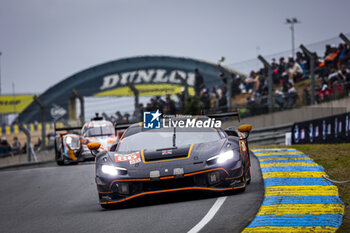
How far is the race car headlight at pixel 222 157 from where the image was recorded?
7559 millimetres

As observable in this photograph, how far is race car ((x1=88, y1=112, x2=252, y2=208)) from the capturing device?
24.2ft

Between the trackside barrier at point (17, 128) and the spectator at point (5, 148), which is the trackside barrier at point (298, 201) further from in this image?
the spectator at point (5, 148)

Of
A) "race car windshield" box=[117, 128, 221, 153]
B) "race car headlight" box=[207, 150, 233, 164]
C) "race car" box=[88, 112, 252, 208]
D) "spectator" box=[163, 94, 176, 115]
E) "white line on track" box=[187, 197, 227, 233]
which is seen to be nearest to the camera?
"white line on track" box=[187, 197, 227, 233]

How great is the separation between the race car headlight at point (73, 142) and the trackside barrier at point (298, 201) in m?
9.50

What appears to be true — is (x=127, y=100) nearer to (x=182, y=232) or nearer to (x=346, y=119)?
(x=346, y=119)

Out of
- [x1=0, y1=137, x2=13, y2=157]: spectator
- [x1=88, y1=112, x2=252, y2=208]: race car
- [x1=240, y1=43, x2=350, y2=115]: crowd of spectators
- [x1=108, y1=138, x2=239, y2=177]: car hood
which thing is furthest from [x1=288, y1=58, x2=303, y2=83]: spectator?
[x1=108, y1=138, x2=239, y2=177]: car hood

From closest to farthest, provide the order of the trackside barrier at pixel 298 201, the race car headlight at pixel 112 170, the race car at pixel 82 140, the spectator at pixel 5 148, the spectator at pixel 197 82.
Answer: the trackside barrier at pixel 298 201
the race car headlight at pixel 112 170
the race car at pixel 82 140
the spectator at pixel 197 82
the spectator at pixel 5 148

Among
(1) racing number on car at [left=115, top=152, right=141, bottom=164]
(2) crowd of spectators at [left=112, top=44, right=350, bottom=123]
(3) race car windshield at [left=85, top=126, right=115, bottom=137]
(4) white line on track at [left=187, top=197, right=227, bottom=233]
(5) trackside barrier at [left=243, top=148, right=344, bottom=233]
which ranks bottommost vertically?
(4) white line on track at [left=187, top=197, right=227, bottom=233]

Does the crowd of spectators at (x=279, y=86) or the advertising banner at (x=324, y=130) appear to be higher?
the crowd of spectators at (x=279, y=86)

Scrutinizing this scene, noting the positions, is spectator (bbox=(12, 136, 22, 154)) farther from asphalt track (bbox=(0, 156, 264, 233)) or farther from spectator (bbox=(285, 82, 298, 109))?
asphalt track (bbox=(0, 156, 264, 233))

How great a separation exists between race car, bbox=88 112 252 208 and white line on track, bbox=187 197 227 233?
281mm

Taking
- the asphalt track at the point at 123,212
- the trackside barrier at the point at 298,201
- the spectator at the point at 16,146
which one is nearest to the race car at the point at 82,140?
the spectator at the point at 16,146

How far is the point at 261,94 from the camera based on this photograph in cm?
2092

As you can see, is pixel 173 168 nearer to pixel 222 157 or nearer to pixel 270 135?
pixel 222 157
